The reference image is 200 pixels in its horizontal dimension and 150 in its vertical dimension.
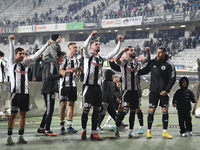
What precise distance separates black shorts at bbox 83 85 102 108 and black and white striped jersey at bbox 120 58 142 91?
754mm

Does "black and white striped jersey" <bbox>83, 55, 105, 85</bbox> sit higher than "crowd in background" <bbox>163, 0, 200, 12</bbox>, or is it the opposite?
"crowd in background" <bbox>163, 0, 200, 12</bbox>

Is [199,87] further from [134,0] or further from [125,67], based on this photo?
[134,0]

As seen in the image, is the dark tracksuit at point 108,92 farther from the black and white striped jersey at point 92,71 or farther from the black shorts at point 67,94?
the black and white striped jersey at point 92,71

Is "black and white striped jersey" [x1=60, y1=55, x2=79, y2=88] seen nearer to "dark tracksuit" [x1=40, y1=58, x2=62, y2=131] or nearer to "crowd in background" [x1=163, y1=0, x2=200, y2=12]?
"dark tracksuit" [x1=40, y1=58, x2=62, y2=131]

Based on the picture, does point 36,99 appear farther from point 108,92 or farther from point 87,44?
point 87,44

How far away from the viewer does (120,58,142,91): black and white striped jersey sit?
687cm

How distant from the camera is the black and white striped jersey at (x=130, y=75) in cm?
687

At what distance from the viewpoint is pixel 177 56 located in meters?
36.1

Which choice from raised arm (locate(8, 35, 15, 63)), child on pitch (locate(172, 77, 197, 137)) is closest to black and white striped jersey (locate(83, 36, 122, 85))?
raised arm (locate(8, 35, 15, 63))

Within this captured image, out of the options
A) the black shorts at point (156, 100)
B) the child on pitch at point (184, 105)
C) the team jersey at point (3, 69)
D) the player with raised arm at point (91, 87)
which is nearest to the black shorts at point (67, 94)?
the player with raised arm at point (91, 87)

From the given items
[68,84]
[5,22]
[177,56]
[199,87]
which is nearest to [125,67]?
[68,84]

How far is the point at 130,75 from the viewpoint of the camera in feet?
22.7

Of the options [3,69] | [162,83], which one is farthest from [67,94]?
[3,69]

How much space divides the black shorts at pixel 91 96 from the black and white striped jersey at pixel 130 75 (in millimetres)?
754
